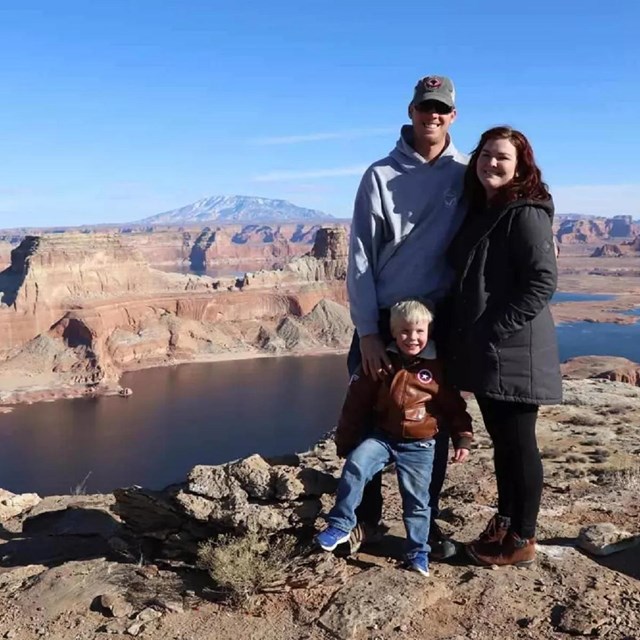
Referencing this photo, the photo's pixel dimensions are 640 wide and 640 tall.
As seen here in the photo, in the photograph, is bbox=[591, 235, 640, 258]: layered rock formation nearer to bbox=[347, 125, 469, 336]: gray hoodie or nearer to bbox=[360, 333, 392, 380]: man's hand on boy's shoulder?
bbox=[347, 125, 469, 336]: gray hoodie

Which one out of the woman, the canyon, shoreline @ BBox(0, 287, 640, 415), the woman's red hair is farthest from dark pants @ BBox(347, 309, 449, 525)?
the canyon

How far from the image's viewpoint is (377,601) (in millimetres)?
3643

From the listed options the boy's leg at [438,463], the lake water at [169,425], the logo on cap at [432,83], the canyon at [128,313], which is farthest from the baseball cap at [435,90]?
the canyon at [128,313]

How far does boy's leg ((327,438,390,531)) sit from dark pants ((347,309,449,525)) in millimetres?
349

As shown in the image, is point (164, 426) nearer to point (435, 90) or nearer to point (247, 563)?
point (247, 563)

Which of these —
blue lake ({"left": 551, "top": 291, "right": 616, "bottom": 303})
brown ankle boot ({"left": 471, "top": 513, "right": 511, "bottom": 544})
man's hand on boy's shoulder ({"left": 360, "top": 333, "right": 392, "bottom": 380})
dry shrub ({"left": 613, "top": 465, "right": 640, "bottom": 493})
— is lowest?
blue lake ({"left": 551, "top": 291, "right": 616, "bottom": 303})

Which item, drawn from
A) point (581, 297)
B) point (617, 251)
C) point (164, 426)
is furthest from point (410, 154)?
point (617, 251)

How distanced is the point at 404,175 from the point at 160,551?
10.2 feet

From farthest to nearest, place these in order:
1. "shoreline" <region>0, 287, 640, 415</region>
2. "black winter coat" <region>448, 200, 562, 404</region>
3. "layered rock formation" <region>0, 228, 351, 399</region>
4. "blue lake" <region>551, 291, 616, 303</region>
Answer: "blue lake" <region>551, 291, 616, 303</region> < "layered rock formation" <region>0, 228, 351, 399</region> < "shoreline" <region>0, 287, 640, 415</region> < "black winter coat" <region>448, 200, 562, 404</region>

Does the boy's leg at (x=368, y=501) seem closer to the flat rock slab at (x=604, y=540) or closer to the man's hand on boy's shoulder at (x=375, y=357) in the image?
the man's hand on boy's shoulder at (x=375, y=357)

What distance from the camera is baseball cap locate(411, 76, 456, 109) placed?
3.66m

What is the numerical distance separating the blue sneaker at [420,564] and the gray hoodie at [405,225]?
1361 mm

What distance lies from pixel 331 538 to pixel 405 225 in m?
1.92

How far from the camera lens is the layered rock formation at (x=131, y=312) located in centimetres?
5056
